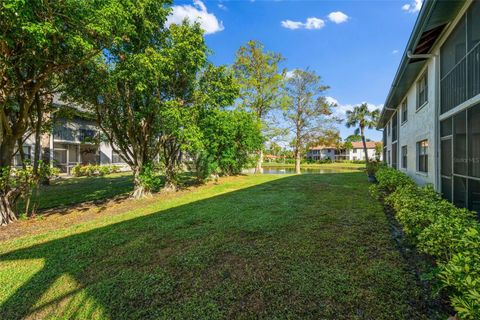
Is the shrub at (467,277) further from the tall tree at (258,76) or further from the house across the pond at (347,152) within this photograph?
the house across the pond at (347,152)

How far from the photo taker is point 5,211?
20.6ft

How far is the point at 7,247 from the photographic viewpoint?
4.80 m

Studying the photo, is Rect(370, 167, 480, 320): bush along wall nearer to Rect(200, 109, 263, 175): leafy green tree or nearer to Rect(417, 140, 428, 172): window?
Rect(417, 140, 428, 172): window

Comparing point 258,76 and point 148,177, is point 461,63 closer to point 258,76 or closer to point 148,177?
point 148,177

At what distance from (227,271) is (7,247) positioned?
4858mm

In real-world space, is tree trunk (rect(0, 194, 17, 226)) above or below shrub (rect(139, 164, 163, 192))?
below

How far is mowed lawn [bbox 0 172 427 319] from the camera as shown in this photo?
268cm

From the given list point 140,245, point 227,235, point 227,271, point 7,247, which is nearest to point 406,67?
point 227,235

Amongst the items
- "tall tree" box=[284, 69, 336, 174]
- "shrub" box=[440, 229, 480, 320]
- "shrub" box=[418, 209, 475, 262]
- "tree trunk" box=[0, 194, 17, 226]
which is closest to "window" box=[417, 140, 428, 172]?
"shrub" box=[418, 209, 475, 262]

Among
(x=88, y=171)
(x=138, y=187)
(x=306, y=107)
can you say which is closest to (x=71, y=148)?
(x=88, y=171)

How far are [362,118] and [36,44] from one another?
4399 centimetres

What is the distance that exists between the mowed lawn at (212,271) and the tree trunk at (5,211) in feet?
5.67

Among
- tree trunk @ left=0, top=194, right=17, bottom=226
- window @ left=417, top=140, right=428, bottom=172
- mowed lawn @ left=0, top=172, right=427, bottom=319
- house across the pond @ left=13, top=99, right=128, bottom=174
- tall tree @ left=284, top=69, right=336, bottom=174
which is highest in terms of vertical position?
tall tree @ left=284, top=69, right=336, bottom=174

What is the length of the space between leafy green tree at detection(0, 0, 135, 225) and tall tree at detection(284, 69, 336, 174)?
1957 cm
